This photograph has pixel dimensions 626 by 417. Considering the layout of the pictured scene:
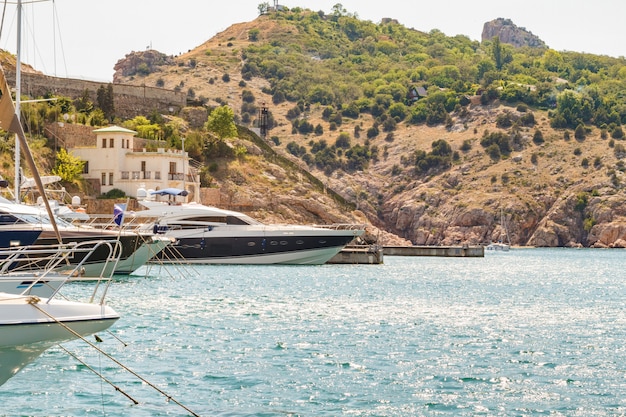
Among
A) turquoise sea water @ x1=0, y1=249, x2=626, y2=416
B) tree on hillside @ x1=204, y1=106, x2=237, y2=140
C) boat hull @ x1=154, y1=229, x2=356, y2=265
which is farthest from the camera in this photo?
tree on hillside @ x1=204, y1=106, x2=237, y2=140

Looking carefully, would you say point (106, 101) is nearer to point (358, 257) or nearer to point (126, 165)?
point (126, 165)

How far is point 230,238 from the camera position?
62656 mm

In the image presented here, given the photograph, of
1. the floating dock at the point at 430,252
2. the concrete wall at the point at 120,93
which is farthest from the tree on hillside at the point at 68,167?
the floating dock at the point at 430,252

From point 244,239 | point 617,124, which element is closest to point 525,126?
point 617,124

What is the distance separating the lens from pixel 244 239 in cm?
6281

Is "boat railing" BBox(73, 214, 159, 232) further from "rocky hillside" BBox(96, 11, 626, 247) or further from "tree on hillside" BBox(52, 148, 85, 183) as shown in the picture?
"rocky hillside" BBox(96, 11, 626, 247)

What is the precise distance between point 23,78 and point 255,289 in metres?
54.6

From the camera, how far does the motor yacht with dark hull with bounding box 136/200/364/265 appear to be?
61.8 metres

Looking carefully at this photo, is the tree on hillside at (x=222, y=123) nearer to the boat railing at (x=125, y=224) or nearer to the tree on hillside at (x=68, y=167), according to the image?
the tree on hillside at (x=68, y=167)

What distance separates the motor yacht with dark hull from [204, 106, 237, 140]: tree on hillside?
36.1 meters

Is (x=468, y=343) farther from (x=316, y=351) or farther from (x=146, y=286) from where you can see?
(x=146, y=286)

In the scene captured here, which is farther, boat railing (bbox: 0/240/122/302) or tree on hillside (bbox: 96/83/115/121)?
tree on hillside (bbox: 96/83/115/121)

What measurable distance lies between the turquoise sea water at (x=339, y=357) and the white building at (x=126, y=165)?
3779cm

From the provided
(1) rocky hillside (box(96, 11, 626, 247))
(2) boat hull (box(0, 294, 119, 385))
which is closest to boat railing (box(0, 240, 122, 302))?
(2) boat hull (box(0, 294, 119, 385))
